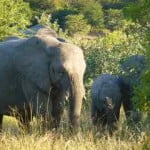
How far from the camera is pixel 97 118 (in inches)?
383

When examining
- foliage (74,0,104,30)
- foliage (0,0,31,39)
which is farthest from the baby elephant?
foliage (74,0,104,30)

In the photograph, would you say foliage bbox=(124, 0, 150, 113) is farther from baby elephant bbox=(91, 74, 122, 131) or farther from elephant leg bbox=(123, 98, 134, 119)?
elephant leg bbox=(123, 98, 134, 119)

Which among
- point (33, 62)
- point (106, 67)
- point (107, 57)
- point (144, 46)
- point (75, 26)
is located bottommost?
point (75, 26)

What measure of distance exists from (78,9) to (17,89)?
57.3m

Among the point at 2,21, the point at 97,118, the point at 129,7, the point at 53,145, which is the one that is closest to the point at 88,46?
the point at 2,21

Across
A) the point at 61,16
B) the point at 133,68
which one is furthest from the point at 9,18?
the point at 61,16

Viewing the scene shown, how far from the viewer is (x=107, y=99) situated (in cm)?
943

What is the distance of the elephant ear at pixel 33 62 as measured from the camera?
9.05 metres

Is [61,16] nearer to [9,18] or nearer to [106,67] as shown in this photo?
[106,67]

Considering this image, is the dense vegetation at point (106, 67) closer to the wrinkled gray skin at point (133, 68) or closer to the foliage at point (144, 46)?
the foliage at point (144, 46)

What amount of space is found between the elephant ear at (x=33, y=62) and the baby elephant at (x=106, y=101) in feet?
3.21

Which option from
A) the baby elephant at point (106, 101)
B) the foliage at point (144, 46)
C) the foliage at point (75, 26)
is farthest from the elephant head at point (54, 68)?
the foliage at point (75, 26)

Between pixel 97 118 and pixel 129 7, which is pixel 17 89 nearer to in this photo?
pixel 97 118

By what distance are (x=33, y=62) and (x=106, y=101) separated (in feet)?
3.97
